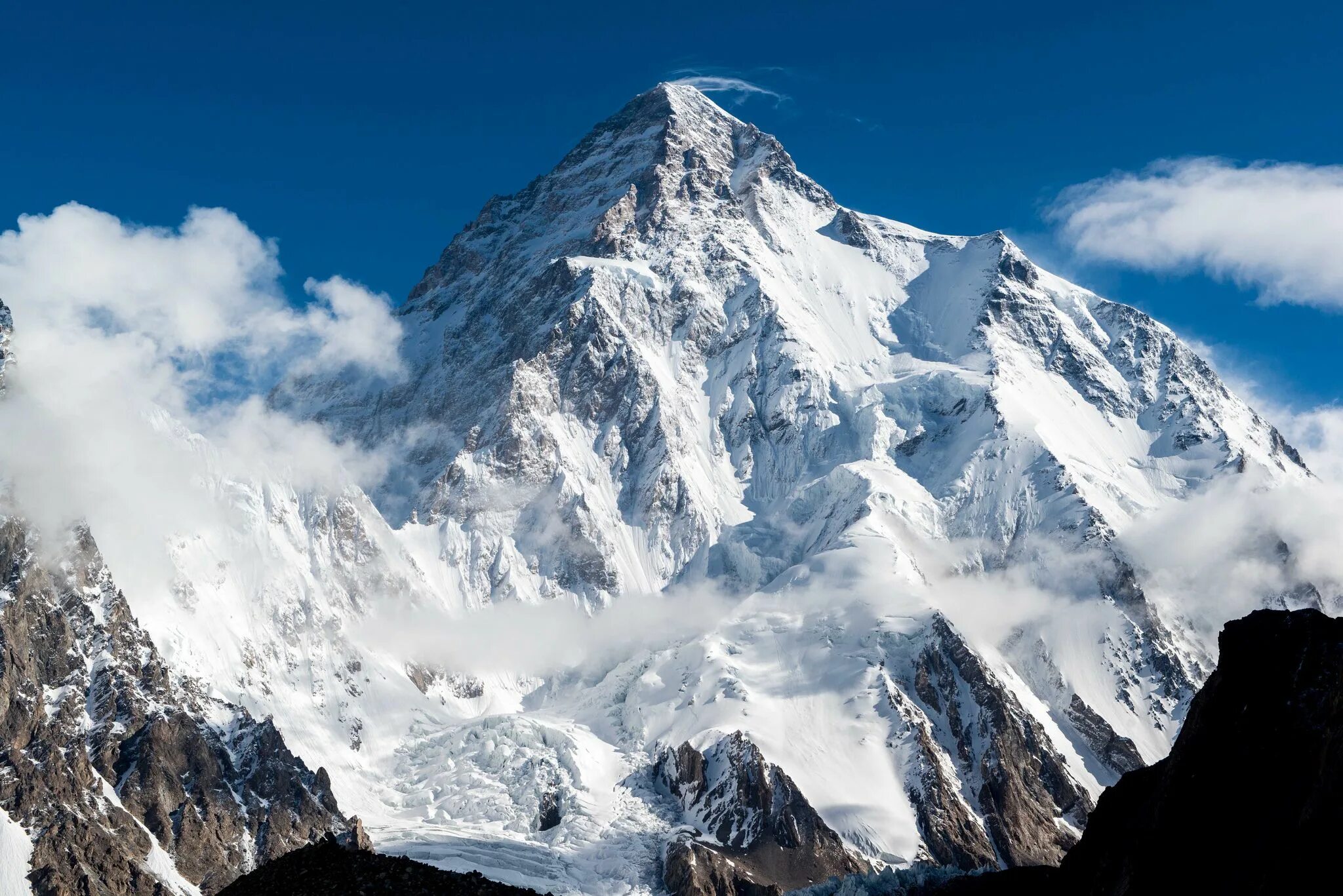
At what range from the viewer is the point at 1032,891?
37.6 metres

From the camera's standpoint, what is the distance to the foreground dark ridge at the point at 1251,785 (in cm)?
2623

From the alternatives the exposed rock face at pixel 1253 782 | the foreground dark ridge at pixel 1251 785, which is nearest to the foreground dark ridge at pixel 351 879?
the foreground dark ridge at pixel 1251 785

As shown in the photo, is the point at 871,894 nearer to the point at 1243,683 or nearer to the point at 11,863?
the point at 1243,683

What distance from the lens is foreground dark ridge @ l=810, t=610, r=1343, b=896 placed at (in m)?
26.2

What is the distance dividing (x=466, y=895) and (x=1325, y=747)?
2524 centimetres

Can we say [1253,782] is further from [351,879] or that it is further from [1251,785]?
[351,879]

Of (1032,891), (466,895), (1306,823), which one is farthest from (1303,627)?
(466,895)

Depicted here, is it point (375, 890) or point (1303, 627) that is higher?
point (375, 890)

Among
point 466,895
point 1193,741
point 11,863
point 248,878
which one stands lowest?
point 1193,741

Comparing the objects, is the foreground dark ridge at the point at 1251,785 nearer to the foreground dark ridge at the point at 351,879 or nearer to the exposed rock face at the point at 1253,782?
the exposed rock face at the point at 1253,782

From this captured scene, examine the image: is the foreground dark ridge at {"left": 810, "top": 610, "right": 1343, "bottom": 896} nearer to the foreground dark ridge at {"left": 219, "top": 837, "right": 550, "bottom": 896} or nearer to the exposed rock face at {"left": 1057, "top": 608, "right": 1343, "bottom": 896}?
the exposed rock face at {"left": 1057, "top": 608, "right": 1343, "bottom": 896}

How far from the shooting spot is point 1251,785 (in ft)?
96.1

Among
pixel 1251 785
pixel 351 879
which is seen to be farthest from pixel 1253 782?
pixel 351 879

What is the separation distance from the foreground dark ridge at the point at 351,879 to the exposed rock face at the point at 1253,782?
1983cm
